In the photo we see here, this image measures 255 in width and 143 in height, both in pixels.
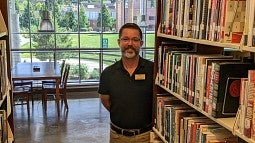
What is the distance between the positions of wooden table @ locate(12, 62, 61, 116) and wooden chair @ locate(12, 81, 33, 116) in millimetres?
253

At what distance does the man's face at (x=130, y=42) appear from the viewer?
269cm

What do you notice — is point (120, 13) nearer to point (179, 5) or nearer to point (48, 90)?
point (48, 90)

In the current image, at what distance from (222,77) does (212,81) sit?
69 millimetres

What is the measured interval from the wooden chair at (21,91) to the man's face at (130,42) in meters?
3.48

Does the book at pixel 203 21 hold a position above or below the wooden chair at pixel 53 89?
above

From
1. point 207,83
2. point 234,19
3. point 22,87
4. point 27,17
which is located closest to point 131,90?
point 207,83

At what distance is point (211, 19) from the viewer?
160 cm

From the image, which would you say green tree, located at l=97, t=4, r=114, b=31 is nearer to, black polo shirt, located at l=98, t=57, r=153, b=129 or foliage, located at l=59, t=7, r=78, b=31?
foliage, located at l=59, t=7, r=78, b=31

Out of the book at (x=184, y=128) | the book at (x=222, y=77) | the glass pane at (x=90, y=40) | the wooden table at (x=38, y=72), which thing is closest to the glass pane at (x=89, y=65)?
the glass pane at (x=90, y=40)

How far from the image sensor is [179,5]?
6.80ft

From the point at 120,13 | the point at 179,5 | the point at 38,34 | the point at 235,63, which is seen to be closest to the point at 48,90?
the point at 38,34

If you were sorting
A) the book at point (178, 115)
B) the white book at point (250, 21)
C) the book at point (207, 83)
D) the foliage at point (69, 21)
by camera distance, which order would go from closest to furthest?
the white book at point (250, 21) → the book at point (207, 83) → the book at point (178, 115) → the foliage at point (69, 21)

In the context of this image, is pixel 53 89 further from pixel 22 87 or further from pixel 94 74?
pixel 94 74

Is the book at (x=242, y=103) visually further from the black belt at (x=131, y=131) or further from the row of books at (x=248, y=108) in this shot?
the black belt at (x=131, y=131)
